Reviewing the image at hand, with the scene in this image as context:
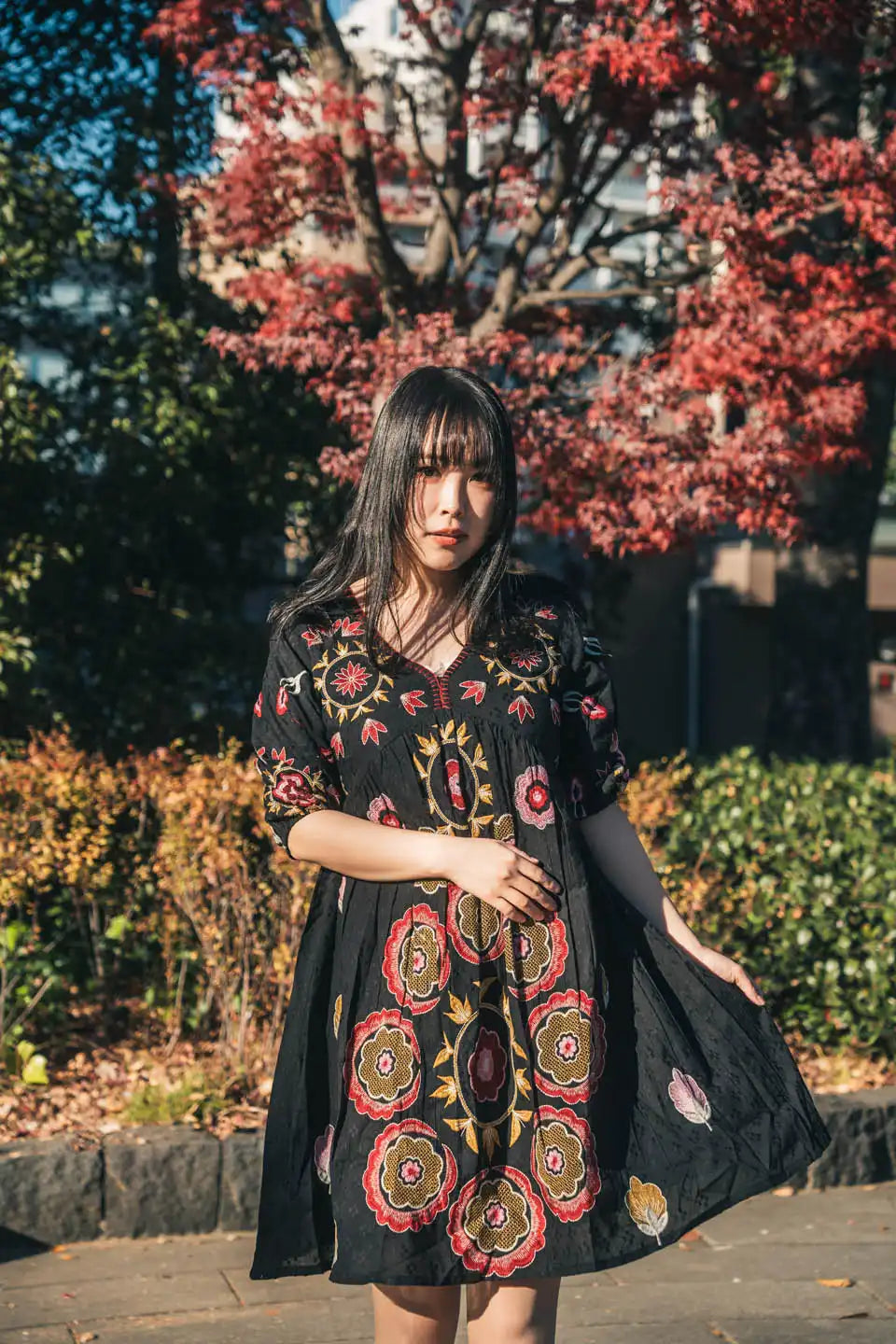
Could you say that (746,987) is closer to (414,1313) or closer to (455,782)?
(455,782)

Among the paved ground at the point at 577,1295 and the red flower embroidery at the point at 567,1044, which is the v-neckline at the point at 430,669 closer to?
the red flower embroidery at the point at 567,1044

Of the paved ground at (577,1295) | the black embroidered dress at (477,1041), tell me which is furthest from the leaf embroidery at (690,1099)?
the paved ground at (577,1295)

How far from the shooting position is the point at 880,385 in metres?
8.02

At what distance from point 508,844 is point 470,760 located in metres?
0.15

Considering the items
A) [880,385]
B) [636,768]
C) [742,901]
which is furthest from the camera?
[880,385]

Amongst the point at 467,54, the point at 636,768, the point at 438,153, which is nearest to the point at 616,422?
the point at 636,768

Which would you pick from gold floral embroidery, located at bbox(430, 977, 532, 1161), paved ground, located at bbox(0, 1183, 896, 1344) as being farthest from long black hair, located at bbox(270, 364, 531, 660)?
paved ground, located at bbox(0, 1183, 896, 1344)

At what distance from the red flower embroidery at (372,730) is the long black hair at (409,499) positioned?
0.39 feet

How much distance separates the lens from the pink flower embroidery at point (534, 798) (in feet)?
7.86

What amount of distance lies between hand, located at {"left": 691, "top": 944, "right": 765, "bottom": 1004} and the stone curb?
1.88 m

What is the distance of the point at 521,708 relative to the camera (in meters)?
2.44

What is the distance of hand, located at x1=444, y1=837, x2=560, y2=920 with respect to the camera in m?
2.26

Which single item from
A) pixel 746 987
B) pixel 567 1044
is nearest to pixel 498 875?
pixel 567 1044

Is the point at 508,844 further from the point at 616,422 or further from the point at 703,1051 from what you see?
the point at 616,422
